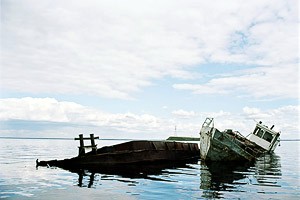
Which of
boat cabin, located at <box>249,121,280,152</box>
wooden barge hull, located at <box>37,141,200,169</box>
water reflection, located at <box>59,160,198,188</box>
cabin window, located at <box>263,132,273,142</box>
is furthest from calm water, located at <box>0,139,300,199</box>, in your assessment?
cabin window, located at <box>263,132,273,142</box>

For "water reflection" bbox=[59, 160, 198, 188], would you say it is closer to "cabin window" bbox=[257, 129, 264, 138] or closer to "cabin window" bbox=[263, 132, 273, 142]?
"cabin window" bbox=[257, 129, 264, 138]

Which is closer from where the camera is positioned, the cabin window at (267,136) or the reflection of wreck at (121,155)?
the reflection of wreck at (121,155)

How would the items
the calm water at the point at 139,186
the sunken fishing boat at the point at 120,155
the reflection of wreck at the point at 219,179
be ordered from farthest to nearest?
the sunken fishing boat at the point at 120,155, the reflection of wreck at the point at 219,179, the calm water at the point at 139,186

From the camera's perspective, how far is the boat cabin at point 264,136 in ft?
123

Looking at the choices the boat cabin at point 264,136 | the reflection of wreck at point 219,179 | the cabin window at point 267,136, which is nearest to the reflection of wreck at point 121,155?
the reflection of wreck at point 219,179

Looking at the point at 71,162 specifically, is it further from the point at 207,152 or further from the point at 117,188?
the point at 207,152

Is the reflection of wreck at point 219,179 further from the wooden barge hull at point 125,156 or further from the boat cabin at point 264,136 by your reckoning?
the boat cabin at point 264,136

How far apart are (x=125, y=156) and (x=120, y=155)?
45cm

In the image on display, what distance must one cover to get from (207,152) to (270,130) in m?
13.0

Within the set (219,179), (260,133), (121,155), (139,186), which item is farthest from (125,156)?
(260,133)

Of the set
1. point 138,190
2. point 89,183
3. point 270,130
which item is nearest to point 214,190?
point 138,190

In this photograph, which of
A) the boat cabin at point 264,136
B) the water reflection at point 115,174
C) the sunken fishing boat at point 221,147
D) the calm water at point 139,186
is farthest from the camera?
the boat cabin at point 264,136

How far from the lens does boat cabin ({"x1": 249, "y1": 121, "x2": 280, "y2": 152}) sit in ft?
123

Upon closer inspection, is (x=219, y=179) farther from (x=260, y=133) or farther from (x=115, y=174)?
(x=260, y=133)
